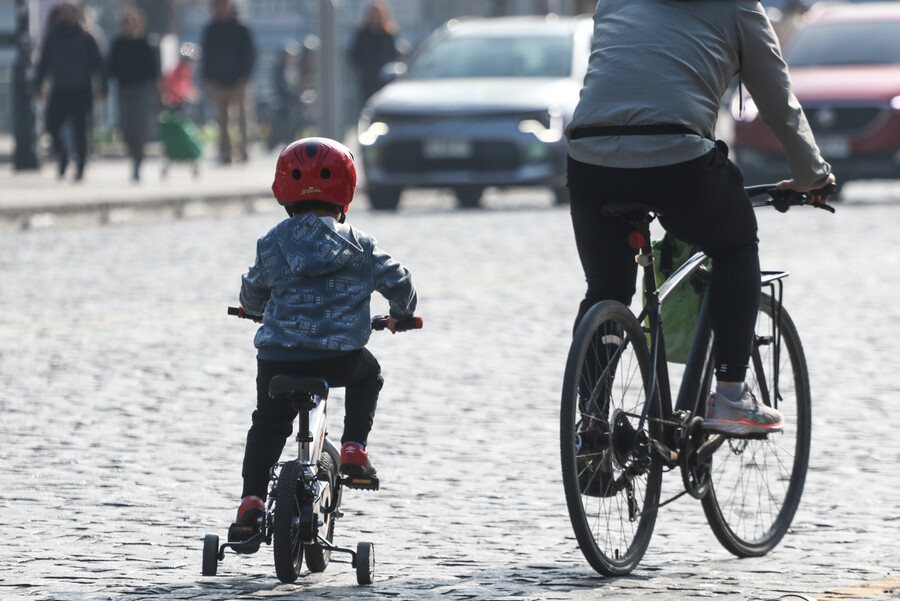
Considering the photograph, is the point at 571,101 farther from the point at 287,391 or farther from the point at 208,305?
the point at 287,391

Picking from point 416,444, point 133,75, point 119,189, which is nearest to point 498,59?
point 119,189

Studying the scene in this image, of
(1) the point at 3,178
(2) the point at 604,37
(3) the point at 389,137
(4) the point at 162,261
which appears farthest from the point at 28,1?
(2) the point at 604,37

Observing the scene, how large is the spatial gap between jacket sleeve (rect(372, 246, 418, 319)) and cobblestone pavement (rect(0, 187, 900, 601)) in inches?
25.2

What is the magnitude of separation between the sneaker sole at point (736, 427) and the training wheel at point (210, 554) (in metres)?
1.25

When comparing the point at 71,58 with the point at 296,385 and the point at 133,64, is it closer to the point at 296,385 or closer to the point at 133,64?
the point at 133,64

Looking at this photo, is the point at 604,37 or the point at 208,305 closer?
the point at 604,37

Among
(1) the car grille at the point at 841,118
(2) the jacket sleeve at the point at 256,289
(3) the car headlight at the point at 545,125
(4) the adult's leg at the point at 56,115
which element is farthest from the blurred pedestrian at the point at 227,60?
(2) the jacket sleeve at the point at 256,289

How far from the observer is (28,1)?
22.5 meters

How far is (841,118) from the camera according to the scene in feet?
59.8

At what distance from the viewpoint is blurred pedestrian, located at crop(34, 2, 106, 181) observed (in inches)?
821

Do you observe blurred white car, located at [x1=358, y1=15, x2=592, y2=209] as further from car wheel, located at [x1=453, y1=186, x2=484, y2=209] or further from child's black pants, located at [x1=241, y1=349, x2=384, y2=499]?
child's black pants, located at [x1=241, y1=349, x2=384, y2=499]

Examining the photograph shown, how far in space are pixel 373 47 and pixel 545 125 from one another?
7.36 meters

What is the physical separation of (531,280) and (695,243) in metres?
7.43

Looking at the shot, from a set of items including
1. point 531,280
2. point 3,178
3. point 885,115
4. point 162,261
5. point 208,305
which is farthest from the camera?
point 3,178
